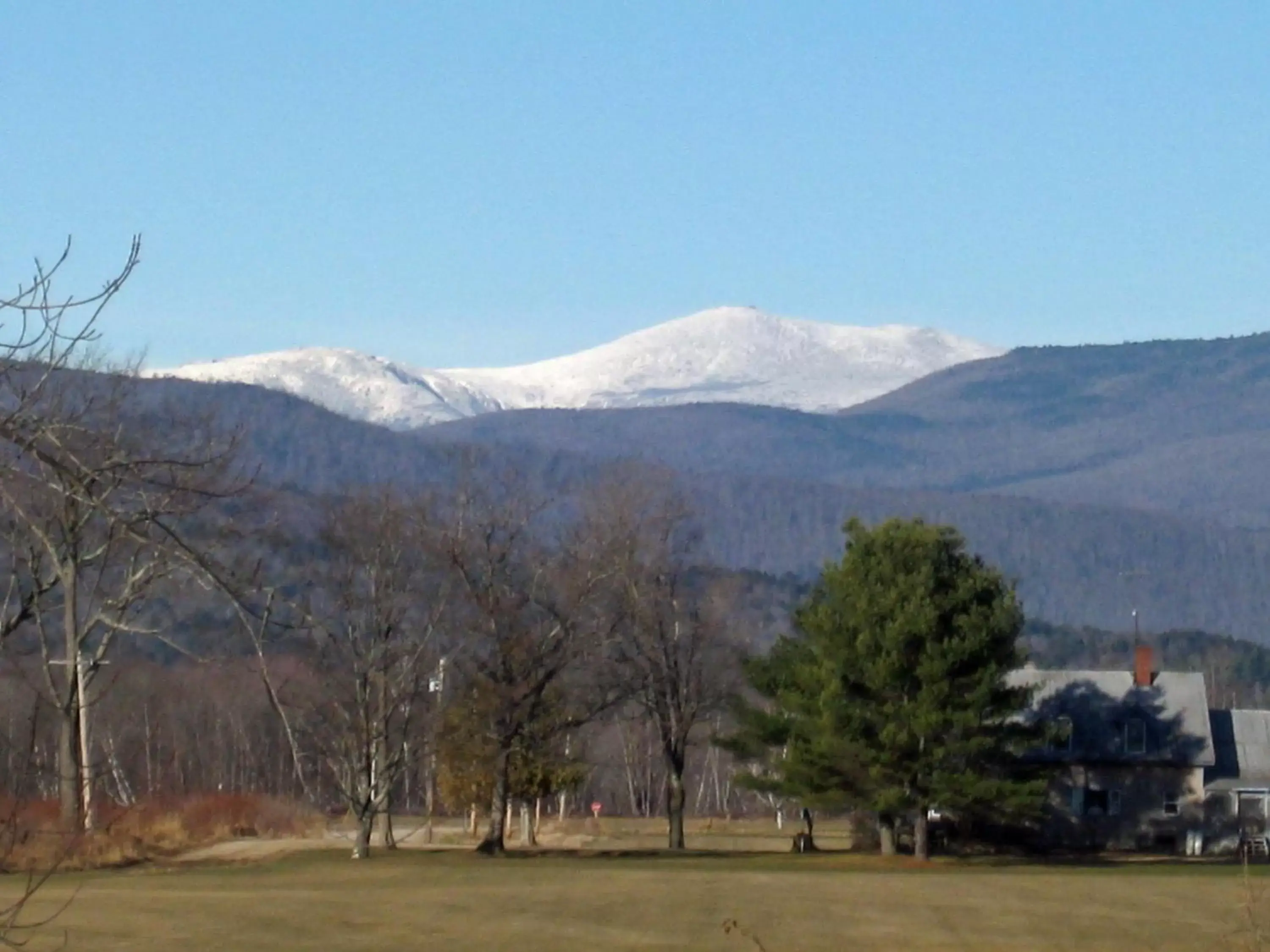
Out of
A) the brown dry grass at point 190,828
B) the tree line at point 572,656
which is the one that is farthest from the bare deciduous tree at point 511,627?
the brown dry grass at point 190,828

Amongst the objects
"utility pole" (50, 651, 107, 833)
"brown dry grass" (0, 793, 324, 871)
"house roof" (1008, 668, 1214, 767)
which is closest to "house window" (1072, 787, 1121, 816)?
"house roof" (1008, 668, 1214, 767)

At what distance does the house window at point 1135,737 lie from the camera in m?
66.1

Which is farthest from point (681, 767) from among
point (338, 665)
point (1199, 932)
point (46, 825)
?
point (46, 825)

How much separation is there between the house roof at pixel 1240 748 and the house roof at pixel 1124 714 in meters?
0.88

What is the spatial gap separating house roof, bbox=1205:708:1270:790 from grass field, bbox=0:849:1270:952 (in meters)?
21.0

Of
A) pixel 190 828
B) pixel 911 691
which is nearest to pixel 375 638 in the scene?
pixel 190 828

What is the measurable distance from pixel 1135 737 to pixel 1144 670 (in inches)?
133

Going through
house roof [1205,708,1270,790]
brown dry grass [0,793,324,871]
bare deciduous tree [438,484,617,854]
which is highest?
bare deciduous tree [438,484,617,854]

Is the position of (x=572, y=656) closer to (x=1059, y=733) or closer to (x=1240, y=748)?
(x=1059, y=733)

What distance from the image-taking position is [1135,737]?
66438mm

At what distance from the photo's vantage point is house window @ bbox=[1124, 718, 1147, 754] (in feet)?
217

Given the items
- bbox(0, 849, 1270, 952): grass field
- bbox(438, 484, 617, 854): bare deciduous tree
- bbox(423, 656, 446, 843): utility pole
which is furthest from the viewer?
bbox(438, 484, 617, 854): bare deciduous tree

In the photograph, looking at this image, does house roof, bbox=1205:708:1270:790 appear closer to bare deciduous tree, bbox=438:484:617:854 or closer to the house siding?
the house siding

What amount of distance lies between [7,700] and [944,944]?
37733 mm
